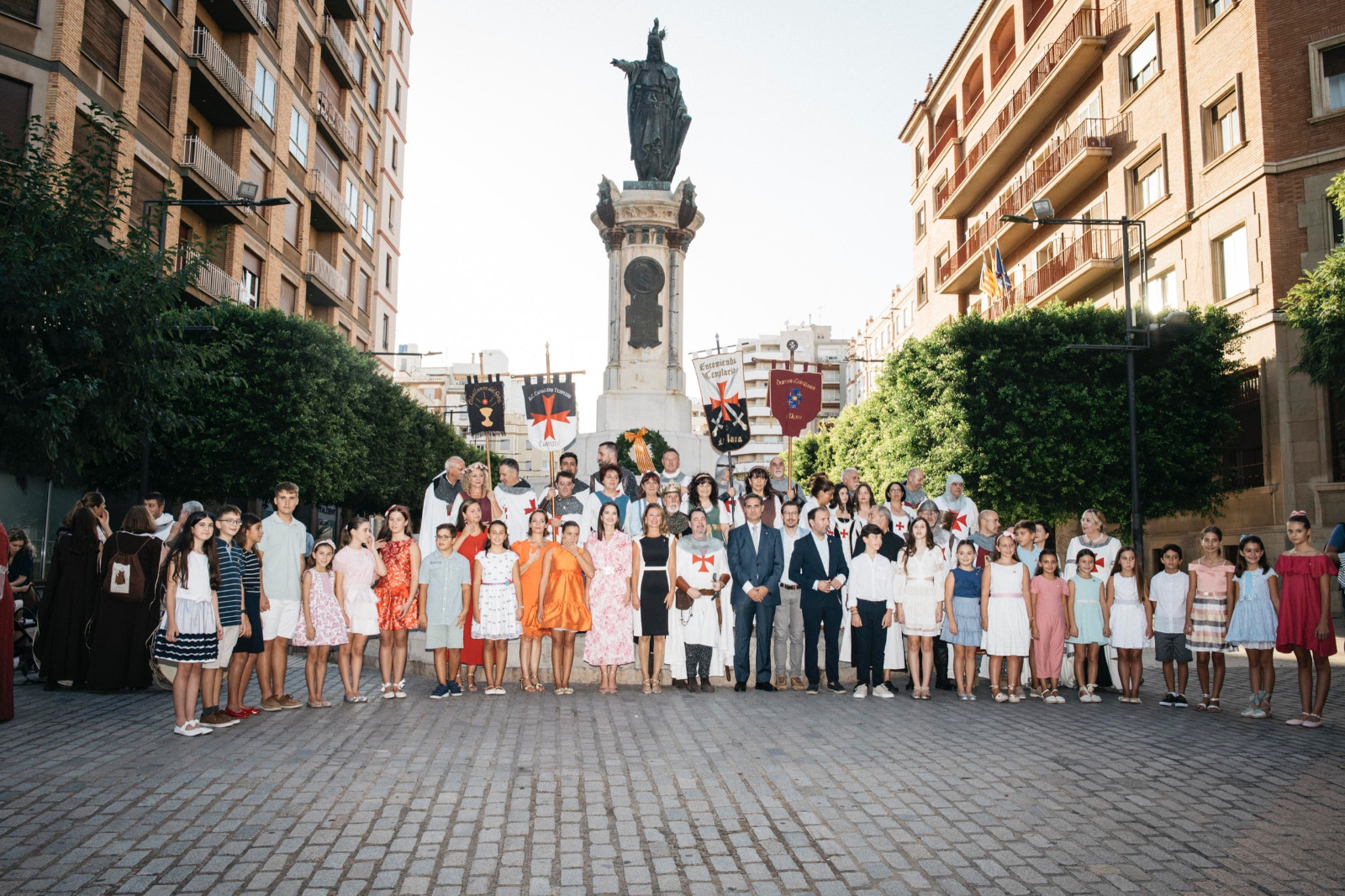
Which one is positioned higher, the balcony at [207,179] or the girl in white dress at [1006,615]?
the balcony at [207,179]

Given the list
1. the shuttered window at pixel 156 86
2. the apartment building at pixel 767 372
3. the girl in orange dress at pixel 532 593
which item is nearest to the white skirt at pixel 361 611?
the girl in orange dress at pixel 532 593

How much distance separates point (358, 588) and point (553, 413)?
5.29 metres

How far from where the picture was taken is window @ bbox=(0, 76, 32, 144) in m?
20.4

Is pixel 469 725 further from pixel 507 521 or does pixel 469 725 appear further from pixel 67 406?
pixel 67 406

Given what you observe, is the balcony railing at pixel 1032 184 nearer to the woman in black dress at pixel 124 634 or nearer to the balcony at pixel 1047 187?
the balcony at pixel 1047 187

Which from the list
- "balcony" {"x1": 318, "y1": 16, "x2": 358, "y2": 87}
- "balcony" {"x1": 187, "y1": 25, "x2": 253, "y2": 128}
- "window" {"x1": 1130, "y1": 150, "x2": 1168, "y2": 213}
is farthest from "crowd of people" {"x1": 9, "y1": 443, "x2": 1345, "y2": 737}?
"balcony" {"x1": 318, "y1": 16, "x2": 358, "y2": 87}

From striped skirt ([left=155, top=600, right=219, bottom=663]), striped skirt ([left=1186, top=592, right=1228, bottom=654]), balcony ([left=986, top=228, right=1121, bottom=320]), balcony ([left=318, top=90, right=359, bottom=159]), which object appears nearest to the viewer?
striped skirt ([left=155, top=600, right=219, bottom=663])

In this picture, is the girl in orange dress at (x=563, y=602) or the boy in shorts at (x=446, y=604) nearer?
the boy in shorts at (x=446, y=604)

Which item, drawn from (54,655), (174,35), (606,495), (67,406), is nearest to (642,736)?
(606,495)

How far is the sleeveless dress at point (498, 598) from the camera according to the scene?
9617 mm

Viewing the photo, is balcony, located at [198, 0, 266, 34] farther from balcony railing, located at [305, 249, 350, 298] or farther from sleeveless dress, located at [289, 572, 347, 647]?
sleeveless dress, located at [289, 572, 347, 647]

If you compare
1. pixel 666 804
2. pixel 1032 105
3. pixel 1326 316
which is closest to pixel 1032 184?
pixel 1032 105

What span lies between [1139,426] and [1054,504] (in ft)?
8.47

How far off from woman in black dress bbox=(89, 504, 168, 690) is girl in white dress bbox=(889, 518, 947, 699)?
282 inches
